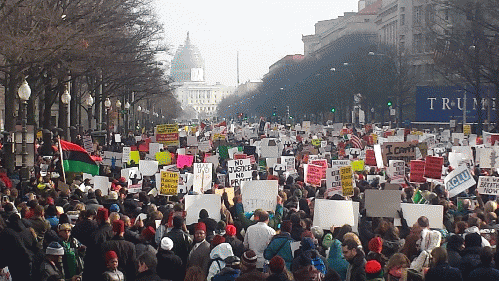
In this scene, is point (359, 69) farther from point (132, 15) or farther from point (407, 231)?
point (407, 231)

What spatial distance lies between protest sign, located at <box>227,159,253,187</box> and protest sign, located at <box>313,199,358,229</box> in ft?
24.2

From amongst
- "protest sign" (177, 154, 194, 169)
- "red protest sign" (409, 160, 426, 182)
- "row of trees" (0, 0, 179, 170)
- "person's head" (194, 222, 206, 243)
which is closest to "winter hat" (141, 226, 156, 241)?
"person's head" (194, 222, 206, 243)

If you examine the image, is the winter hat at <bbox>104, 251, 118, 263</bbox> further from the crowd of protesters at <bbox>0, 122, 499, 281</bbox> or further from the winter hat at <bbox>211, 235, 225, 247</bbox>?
the winter hat at <bbox>211, 235, 225, 247</bbox>

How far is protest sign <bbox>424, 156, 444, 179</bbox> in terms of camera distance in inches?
858

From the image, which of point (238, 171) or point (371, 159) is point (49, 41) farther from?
point (238, 171)

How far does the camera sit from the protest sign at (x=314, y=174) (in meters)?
22.8

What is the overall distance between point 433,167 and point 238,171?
3781mm

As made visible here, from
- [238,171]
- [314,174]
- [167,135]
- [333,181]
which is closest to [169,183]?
[238,171]

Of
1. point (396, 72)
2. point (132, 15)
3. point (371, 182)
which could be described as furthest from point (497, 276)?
point (396, 72)

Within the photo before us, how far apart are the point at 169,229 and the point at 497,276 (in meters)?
4.93

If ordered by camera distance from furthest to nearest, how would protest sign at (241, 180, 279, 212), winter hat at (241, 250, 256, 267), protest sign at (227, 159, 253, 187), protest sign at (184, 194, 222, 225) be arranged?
protest sign at (227, 159, 253, 187) < protest sign at (241, 180, 279, 212) < protest sign at (184, 194, 222, 225) < winter hat at (241, 250, 256, 267)

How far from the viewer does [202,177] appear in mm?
21812

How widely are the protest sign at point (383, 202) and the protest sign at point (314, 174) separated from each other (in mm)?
6431

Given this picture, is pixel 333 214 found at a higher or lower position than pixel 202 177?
lower
